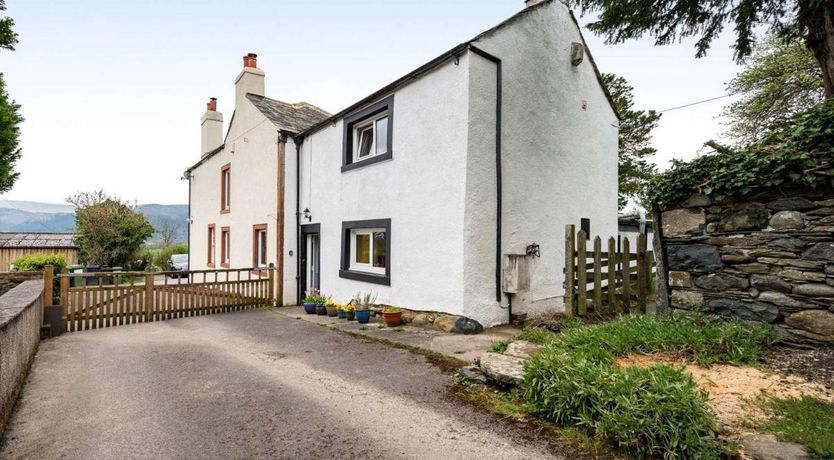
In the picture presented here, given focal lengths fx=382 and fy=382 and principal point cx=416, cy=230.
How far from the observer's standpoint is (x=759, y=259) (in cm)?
462

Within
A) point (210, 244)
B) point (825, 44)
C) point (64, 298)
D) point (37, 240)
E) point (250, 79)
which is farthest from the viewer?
point (37, 240)

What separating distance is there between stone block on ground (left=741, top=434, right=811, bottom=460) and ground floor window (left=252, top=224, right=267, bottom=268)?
12.6 metres

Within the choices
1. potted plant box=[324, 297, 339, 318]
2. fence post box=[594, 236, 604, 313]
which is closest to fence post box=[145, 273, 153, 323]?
potted plant box=[324, 297, 339, 318]

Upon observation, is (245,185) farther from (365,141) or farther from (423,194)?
(423,194)

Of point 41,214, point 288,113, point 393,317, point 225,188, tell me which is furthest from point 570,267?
point 41,214

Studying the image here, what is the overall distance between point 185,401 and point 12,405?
1.69m

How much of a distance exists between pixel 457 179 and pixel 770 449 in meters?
5.46

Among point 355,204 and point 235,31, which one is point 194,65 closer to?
point 235,31

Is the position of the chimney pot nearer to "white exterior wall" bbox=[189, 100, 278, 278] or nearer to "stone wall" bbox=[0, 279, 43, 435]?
"white exterior wall" bbox=[189, 100, 278, 278]

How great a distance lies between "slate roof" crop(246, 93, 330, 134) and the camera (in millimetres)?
12260

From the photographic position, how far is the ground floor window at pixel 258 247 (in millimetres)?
12852

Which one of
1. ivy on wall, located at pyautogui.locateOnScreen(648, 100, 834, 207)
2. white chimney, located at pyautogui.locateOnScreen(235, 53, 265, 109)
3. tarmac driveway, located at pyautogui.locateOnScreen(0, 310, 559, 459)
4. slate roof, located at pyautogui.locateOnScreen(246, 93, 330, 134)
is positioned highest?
white chimney, located at pyautogui.locateOnScreen(235, 53, 265, 109)

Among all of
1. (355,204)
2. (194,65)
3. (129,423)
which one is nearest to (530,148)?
(355,204)

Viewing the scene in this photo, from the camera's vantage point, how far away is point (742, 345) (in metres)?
4.20
